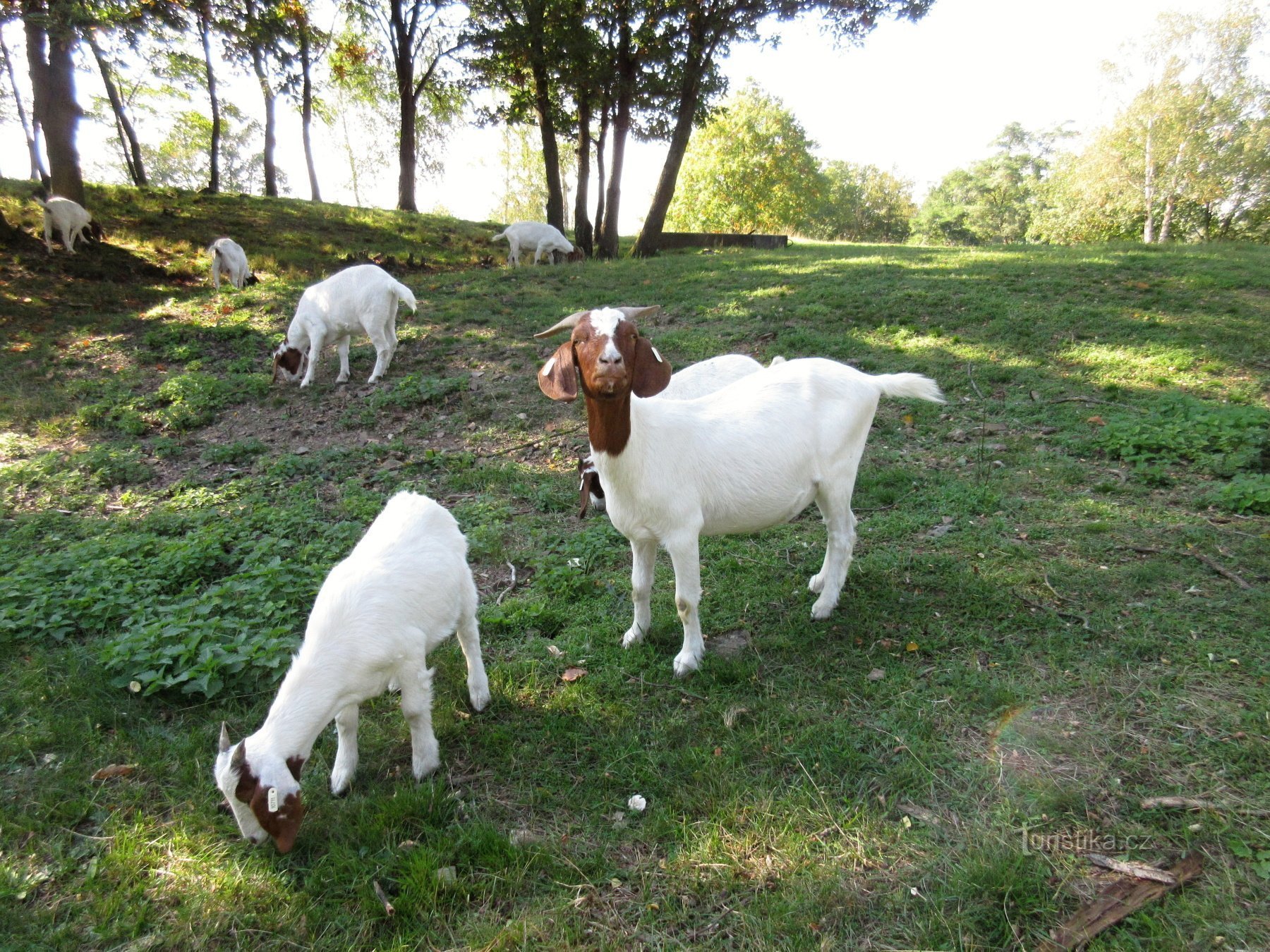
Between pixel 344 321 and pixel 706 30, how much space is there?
41.7 feet

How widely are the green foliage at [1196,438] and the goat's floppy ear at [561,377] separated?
493 cm

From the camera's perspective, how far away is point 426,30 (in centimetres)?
2353

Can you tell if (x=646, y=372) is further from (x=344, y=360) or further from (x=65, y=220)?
(x=65, y=220)

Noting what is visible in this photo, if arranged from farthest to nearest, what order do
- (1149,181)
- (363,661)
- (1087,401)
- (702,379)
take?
(1149,181) < (1087,401) < (702,379) < (363,661)

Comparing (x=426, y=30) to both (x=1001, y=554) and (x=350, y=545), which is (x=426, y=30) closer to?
(x=350, y=545)

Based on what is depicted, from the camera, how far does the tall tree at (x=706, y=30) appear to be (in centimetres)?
1606

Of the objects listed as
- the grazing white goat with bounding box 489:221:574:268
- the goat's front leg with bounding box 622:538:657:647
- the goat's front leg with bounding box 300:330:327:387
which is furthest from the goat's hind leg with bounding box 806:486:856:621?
the grazing white goat with bounding box 489:221:574:268

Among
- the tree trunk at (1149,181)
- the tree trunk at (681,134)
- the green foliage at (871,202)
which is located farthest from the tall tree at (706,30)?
the green foliage at (871,202)

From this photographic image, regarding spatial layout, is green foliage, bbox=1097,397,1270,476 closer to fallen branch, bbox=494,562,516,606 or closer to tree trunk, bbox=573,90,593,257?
fallen branch, bbox=494,562,516,606

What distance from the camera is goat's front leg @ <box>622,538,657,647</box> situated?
381 cm

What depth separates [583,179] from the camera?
1944cm

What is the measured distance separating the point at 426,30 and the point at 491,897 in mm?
27866

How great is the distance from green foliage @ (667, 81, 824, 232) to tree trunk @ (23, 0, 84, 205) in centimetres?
3394

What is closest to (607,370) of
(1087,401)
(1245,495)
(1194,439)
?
(1245,495)
